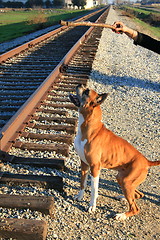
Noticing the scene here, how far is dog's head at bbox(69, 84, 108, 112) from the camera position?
2906 mm

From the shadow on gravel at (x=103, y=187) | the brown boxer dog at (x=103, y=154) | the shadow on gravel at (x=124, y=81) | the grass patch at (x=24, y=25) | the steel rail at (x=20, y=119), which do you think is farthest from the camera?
the grass patch at (x=24, y=25)

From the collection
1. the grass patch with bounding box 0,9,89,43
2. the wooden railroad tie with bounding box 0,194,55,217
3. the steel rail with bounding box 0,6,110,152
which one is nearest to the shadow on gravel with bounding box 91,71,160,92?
the steel rail with bounding box 0,6,110,152

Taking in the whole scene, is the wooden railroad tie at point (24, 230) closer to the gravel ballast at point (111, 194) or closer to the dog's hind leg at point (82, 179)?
the gravel ballast at point (111, 194)

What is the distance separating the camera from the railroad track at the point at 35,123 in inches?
116

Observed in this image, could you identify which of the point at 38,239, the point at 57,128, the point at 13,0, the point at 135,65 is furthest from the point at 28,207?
the point at 13,0

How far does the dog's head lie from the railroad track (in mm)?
1007

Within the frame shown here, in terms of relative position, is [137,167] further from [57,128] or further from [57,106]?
[57,106]

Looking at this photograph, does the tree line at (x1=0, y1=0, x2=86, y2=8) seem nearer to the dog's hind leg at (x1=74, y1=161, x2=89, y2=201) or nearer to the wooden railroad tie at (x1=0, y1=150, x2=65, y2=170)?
the wooden railroad tie at (x1=0, y1=150, x2=65, y2=170)

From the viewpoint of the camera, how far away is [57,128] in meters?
4.86

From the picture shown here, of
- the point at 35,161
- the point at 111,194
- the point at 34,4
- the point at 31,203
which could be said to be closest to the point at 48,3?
the point at 34,4

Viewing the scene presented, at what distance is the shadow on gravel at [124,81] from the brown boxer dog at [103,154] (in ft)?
14.9

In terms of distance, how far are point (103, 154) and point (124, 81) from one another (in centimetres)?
525

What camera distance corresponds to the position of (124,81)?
810cm

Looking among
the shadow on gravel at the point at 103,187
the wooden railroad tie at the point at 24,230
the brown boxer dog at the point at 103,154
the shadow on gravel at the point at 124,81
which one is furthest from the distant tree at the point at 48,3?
the wooden railroad tie at the point at 24,230
